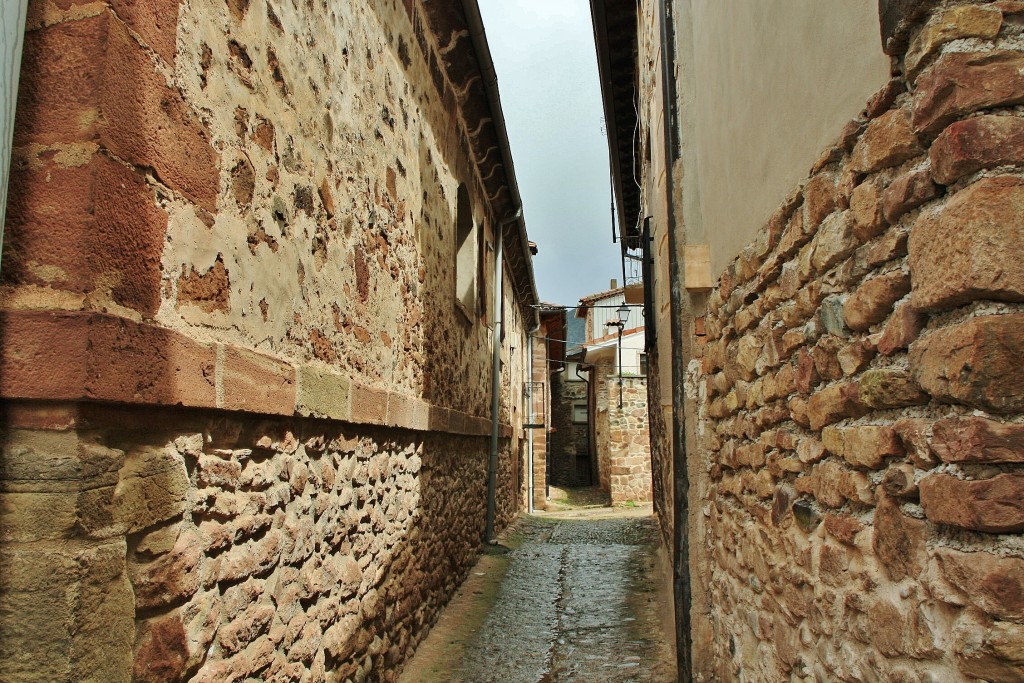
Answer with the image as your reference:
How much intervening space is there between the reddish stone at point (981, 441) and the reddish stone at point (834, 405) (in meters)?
0.43

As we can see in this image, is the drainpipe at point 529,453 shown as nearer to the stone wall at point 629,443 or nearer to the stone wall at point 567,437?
the stone wall at point 629,443

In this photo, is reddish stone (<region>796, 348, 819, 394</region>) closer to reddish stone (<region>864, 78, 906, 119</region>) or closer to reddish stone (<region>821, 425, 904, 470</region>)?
reddish stone (<region>821, 425, 904, 470</region>)

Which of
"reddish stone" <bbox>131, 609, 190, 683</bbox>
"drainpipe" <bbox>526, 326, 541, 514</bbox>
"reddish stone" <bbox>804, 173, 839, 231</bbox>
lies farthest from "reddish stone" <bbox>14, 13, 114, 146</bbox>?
"drainpipe" <bbox>526, 326, 541, 514</bbox>

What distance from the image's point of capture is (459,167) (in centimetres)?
667

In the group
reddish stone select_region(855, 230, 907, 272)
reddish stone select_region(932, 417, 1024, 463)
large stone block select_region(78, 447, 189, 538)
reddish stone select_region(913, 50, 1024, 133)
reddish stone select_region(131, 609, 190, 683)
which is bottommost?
reddish stone select_region(131, 609, 190, 683)

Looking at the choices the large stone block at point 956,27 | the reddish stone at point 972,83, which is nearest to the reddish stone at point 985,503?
the reddish stone at point 972,83

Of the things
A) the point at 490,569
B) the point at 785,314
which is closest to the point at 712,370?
Result: the point at 785,314

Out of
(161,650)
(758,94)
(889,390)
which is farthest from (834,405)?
(161,650)

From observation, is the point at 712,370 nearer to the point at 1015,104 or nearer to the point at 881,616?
the point at 881,616

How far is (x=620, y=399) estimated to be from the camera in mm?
16969

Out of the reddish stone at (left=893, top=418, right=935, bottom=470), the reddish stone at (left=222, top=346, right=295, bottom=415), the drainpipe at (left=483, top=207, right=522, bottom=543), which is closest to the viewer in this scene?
the reddish stone at (left=893, top=418, right=935, bottom=470)

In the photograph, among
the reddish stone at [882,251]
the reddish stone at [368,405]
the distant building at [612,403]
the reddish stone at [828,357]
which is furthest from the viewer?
the distant building at [612,403]

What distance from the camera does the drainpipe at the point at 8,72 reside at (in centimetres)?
163

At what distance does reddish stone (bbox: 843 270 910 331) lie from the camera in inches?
58.6
